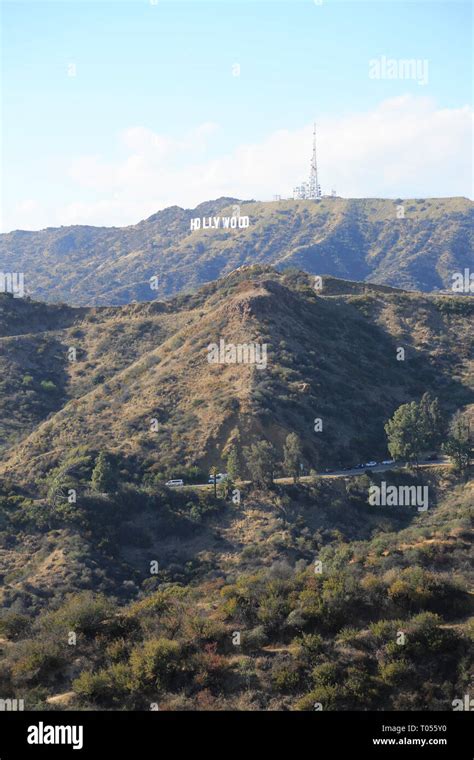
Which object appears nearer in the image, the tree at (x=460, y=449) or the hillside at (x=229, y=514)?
the hillside at (x=229, y=514)

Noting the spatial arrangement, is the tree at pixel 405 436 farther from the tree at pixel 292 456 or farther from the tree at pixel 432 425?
the tree at pixel 292 456

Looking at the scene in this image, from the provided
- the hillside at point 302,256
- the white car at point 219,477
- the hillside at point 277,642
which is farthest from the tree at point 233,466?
the hillside at point 302,256

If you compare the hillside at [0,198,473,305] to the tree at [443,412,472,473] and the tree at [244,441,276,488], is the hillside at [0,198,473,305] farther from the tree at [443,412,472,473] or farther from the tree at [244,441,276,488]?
the tree at [244,441,276,488]

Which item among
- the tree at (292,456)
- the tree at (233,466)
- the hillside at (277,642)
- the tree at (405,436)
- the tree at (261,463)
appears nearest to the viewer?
the hillside at (277,642)

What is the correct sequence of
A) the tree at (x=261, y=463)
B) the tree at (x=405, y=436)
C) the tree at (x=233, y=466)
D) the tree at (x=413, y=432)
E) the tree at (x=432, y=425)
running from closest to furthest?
the tree at (x=261, y=463) < the tree at (x=233, y=466) < the tree at (x=405, y=436) < the tree at (x=413, y=432) < the tree at (x=432, y=425)

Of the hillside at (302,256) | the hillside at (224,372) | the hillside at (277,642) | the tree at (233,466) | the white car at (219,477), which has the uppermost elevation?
the hillside at (302,256)
